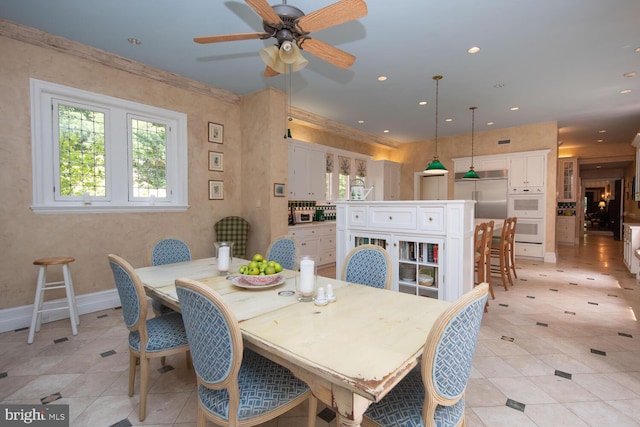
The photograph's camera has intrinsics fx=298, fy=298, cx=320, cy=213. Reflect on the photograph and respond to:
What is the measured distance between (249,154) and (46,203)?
2513 millimetres

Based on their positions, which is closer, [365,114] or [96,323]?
[96,323]

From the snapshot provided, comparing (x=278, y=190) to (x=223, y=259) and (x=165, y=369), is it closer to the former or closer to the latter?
(x=223, y=259)

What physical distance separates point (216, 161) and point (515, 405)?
437 cm

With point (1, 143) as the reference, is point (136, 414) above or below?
below

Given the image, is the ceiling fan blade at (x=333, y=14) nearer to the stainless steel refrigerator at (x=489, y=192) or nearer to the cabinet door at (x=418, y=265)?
the cabinet door at (x=418, y=265)

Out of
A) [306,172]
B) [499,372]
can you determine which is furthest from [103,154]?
[499,372]

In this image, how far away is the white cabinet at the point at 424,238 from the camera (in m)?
2.72

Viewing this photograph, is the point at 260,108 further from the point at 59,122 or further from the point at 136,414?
the point at 136,414

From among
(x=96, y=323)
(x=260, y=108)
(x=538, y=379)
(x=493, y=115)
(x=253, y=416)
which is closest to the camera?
(x=253, y=416)

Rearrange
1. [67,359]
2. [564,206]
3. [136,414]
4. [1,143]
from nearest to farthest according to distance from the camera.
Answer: [136,414]
[67,359]
[1,143]
[564,206]

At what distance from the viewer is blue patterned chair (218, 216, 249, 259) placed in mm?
4469

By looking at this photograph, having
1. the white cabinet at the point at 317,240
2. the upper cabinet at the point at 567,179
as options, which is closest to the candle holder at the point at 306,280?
the white cabinet at the point at 317,240

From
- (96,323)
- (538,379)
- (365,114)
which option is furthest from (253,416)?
(365,114)

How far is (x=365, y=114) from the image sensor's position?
581cm
